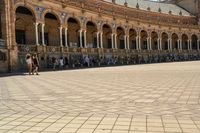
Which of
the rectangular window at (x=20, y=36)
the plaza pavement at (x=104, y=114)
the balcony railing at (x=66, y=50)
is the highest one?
the rectangular window at (x=20, y=36)

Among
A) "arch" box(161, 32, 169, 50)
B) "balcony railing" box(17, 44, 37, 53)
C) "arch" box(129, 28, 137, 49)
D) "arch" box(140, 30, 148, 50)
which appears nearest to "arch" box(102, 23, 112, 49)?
"arch" box(129, 28, 137, 49)

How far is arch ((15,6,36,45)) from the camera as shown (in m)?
36.4

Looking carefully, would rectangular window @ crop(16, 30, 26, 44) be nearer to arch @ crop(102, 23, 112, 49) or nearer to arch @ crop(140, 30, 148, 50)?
arch @ crop(102, 23, 112, 49)

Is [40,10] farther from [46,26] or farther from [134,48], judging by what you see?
[134,48]

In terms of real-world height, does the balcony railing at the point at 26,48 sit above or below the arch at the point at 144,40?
below

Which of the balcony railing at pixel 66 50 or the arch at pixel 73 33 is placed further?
the arch at pixel 73 33

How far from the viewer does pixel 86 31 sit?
4772 cm

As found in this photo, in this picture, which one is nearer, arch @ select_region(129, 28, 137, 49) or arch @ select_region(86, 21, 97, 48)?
arch @ select_region(86, 21, 97, 48)

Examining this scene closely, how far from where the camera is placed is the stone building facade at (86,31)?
29764mm

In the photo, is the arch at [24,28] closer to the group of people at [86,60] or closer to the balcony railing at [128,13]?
the balcony railing at [128,13]

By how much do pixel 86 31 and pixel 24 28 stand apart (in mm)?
12764

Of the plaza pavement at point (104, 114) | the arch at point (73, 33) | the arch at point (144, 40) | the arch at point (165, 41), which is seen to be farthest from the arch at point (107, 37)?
the plaza pavement at point (104, 114)

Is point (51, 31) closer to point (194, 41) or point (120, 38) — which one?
point (120, 38)

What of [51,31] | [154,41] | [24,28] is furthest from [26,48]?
[154,41]
